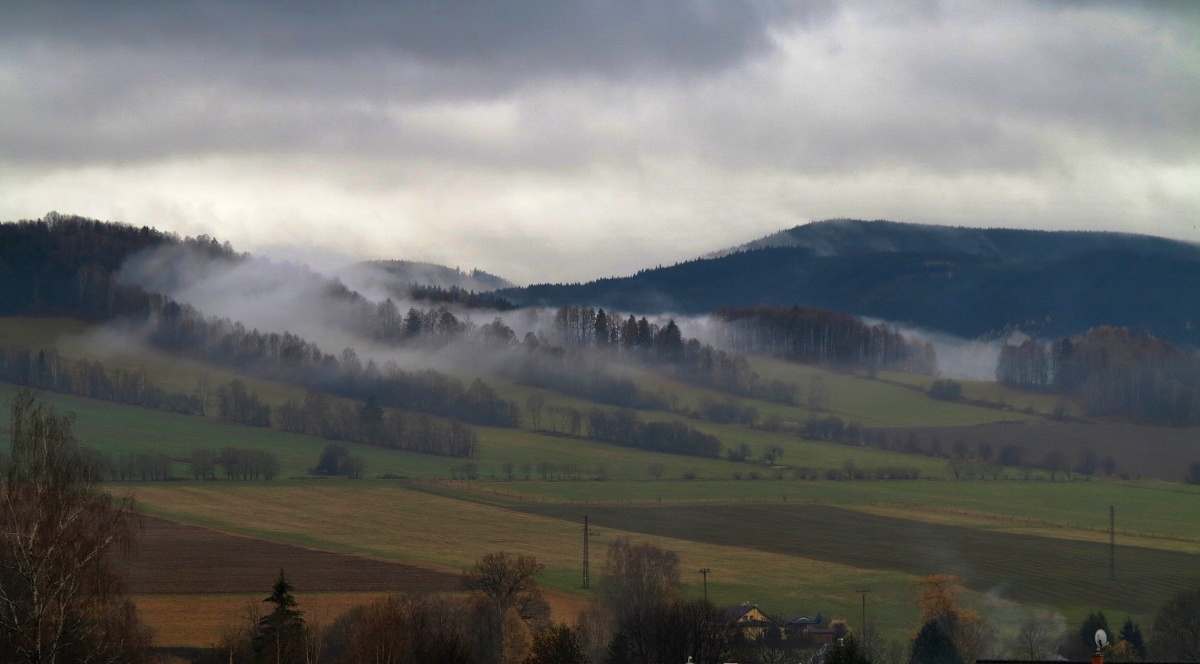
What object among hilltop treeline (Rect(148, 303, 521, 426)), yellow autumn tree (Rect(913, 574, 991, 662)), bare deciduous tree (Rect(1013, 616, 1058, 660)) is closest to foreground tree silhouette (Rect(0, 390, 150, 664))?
yellow autumn tree (Rect(913, 574, 991, 662))

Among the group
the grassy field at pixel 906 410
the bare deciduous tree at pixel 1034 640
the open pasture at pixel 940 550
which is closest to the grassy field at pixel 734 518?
the open pasture at pixel 940 550

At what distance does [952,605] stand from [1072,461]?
72.6 m

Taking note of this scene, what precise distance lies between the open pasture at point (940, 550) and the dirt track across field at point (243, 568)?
23.5 metres

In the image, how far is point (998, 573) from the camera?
89.6 metres

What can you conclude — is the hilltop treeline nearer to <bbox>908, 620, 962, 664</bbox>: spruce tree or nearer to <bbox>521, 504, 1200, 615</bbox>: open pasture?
<bbox>521, 504, 1200, 615</bbox>: open pasture

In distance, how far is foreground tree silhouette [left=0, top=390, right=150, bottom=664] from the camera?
3331 centimetres

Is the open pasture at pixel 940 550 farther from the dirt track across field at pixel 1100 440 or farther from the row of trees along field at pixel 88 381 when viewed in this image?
the row of trees along field at pixel 88 381

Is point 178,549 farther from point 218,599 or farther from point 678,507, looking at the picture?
point 678,507

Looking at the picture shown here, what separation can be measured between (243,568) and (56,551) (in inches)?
2157

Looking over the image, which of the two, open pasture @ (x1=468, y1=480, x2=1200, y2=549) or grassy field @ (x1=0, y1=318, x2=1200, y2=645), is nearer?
grassy field @ (x1=0, y1=318, x2=1200, y2=645)

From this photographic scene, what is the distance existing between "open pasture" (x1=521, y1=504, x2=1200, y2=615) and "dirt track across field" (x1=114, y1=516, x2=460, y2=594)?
23.5m

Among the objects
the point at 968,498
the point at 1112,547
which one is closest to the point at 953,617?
the point at 1112,547

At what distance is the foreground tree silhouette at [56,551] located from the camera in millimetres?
33312

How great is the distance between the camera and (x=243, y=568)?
286ft
